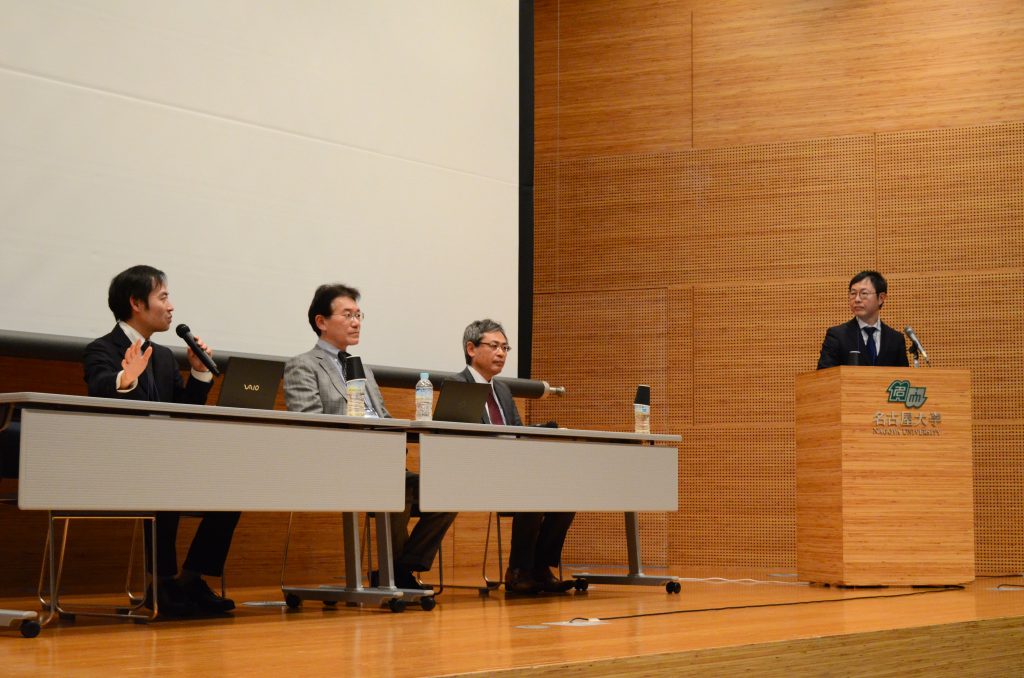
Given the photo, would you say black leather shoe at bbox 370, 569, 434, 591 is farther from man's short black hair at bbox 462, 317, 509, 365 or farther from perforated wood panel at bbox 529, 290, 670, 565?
perforated wood panel at bbox 529, 290, 670, 565

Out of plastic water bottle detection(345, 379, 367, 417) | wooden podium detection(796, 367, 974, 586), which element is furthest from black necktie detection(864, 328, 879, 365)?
plastic water bottle detection(345, 379, 367, 417)

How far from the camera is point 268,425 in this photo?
3664mm

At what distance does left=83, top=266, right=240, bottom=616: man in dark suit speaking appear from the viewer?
12.5 feet

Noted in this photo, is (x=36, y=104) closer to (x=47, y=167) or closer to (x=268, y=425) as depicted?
(x=47, y=167)

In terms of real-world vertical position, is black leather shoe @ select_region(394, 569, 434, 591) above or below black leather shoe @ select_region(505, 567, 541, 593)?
above

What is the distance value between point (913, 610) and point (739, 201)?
349 cm

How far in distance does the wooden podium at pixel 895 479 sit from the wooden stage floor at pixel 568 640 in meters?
0.41

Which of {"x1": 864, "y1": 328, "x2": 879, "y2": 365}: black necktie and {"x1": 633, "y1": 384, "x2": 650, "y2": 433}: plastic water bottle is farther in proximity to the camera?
{"x1": 864, "y1": 328, "x2": 879, "y2": 365}: black necktie

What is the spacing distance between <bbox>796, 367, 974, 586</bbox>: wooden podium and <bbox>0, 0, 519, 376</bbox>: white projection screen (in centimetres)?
192

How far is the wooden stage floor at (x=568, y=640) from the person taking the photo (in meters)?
2.62

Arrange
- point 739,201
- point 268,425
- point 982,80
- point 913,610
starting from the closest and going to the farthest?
point 268,425
point 913,610
point 982,80
point 739,201

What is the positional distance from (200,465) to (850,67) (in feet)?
16.3

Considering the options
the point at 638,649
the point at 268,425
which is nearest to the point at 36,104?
the point at 268,425

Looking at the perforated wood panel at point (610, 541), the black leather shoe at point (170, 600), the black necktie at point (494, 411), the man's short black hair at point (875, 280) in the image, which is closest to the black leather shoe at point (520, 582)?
the black necktie at point (494, 411)
